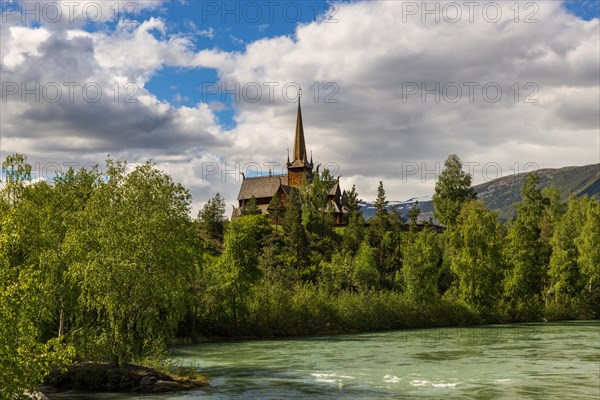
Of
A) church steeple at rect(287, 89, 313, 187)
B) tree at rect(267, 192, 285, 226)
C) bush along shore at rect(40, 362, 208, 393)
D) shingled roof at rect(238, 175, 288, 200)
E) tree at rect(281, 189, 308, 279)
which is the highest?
church steeple at rect(287, 89, 313, 187)

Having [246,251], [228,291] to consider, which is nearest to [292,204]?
[246,251]

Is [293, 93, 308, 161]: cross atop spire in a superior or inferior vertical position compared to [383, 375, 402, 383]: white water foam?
superior

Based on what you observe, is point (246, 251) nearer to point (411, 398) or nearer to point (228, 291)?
point (228, 291)

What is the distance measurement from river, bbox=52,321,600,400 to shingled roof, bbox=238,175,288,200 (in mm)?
81476

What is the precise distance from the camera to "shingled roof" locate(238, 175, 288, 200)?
148375 mm

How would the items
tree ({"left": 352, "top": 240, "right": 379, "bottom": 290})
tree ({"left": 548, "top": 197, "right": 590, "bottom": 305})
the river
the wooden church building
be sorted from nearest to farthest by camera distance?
the river < tree ({"left": 352, "top": 240, "right": 379, "bottom": 290}) < tree ({"left": 548, "top": 197, "right": 590, "bottom": 305}) < the wooden church building

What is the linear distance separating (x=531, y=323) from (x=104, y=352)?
66.2 metres

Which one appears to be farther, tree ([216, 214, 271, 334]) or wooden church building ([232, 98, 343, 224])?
wooden church building ([232, 98, 343, 224])

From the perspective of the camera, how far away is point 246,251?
248ft

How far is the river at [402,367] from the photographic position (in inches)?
1339

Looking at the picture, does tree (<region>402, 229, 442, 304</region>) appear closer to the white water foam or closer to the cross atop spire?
the white water foam

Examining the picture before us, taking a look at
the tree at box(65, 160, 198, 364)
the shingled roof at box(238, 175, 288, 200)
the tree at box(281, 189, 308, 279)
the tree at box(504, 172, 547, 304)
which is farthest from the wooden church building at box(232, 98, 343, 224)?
the tree at box(65, 160, 198, 364)

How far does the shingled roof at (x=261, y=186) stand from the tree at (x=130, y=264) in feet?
353

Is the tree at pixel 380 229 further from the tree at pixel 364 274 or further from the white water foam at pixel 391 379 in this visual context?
the white water foam at pixel 391 379
